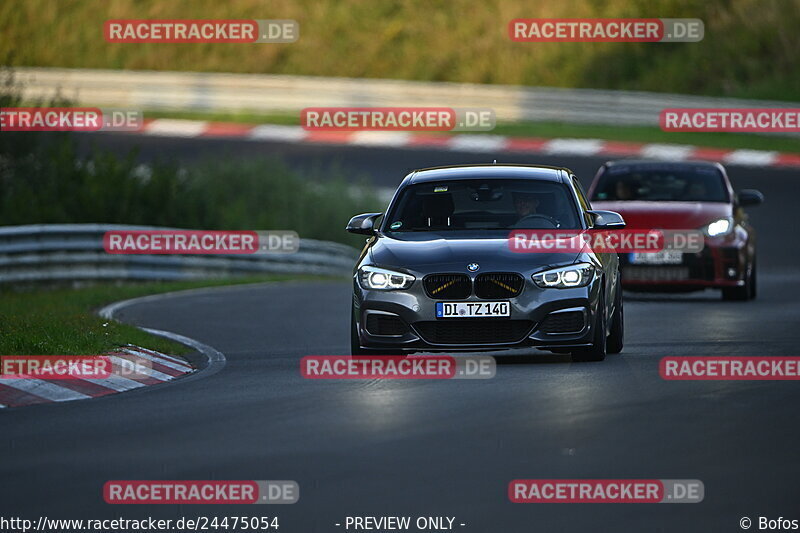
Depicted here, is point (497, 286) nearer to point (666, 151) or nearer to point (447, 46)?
point (666, 151)

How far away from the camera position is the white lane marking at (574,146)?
39312 mm

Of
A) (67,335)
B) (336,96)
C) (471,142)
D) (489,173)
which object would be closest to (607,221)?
(489,173)

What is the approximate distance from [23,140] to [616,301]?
1925 centimetres

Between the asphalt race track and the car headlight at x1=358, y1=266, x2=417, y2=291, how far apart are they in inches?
34.1

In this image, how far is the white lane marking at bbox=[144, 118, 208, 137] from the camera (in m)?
44.4

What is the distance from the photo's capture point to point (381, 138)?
42.7 m

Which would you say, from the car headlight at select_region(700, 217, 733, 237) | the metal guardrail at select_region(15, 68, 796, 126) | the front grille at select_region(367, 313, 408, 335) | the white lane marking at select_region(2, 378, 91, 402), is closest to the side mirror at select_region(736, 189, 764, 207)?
the car headlight at select_region(700, 217, 733, 237)

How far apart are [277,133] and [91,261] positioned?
17507mm

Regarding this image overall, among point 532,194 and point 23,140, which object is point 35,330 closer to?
point 532,194

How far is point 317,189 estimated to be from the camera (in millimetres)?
35875

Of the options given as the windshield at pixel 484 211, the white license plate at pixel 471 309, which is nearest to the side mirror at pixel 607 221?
the windshield at pixel 484 211

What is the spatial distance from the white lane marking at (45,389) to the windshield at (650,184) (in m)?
10.3

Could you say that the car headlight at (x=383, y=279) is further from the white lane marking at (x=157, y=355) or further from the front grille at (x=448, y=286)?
the white lane marking at (x=157, y=355)

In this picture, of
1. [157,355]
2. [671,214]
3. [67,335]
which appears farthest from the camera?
[671,214]
